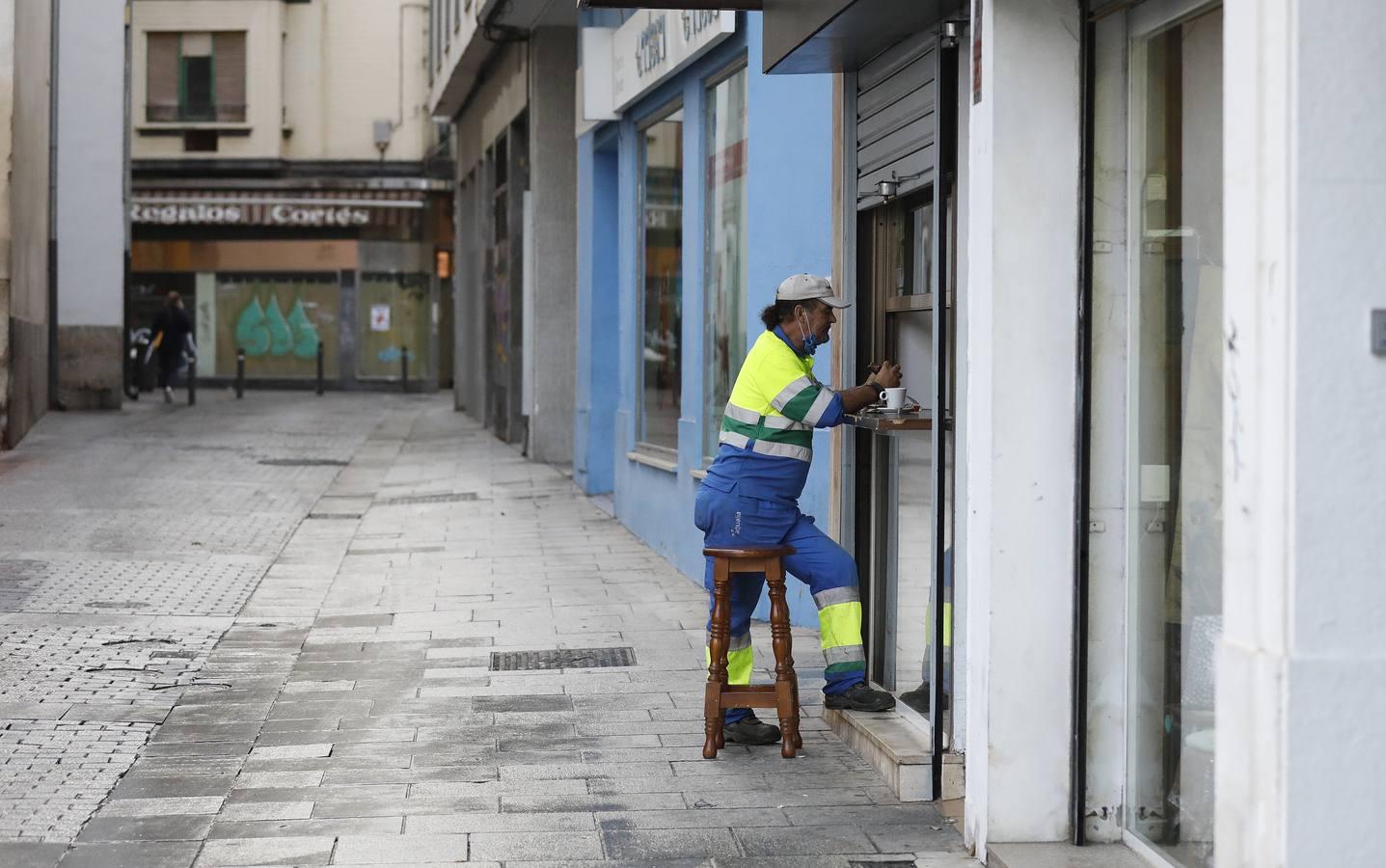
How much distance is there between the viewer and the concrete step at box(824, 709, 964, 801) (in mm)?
5945

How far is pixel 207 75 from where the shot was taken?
38.7 meters

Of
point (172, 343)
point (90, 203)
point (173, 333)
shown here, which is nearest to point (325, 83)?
point (173, 333)

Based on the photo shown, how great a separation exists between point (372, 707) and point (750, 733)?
5.58ft

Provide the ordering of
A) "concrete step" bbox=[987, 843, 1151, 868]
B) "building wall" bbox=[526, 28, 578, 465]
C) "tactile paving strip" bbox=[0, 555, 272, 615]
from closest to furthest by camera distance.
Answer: "concrete step" bbox=[987, 843, 1151, 868] → "tactile paving strip" bbox=[0, 555, 272, 615] → "building wall" bbox=[526, 28, 578, 465]

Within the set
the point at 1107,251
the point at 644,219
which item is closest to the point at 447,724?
the point at 1107,251

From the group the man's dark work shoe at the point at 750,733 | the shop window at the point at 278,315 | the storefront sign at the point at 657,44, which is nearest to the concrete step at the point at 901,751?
the man's dark work shoe at the point at 750,733

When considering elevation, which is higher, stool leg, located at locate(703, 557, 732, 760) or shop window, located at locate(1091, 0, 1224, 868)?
shop window, located at locate(1091, 0, 1224, 868)

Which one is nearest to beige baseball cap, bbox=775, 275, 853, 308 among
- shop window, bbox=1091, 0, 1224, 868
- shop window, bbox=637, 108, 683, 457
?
shop window, bbox=1091, 0, 1224, 868

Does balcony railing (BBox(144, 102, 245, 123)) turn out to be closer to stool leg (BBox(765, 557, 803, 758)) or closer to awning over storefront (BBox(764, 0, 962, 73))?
awning over storefront (BBox(764, 0, 962, 73))

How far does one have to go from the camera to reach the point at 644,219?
44.8ft

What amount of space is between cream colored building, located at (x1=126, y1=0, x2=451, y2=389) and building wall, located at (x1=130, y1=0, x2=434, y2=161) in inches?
1.2

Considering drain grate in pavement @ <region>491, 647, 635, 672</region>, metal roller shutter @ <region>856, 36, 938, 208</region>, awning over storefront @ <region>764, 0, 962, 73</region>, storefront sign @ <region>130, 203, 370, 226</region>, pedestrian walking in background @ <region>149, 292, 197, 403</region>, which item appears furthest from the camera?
storefront sign @ <region>130, 203, 370, 226</region>

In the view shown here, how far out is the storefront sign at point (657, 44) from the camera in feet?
35.4

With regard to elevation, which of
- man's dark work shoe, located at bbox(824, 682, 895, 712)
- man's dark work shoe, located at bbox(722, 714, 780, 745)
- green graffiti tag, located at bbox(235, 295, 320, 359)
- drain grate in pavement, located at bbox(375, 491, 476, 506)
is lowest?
man's dark work shoe, located at bbox(722, 714, 780, 745)
